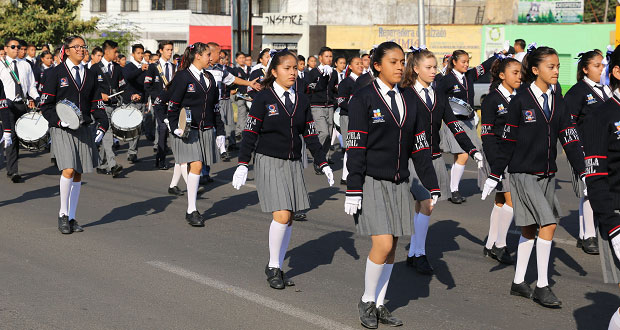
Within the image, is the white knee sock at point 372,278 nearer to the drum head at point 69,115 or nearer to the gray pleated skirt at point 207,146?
the drum head at point 69,115

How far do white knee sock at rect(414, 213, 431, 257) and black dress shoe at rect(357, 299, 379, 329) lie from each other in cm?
182

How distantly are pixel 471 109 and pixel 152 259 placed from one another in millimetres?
4415

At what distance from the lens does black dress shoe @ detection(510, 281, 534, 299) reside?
6.52 m

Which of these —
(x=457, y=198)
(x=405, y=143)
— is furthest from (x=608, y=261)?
(x=457, y=198)

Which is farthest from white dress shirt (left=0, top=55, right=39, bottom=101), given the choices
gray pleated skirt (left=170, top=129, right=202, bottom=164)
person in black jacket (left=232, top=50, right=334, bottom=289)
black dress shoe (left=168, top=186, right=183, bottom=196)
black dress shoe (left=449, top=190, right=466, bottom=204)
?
person in black jacket (left=232, top=50, right=334, bottom=289)

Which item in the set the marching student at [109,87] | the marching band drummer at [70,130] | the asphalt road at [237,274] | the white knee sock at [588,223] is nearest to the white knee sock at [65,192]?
the marching band drummer at [70,130]

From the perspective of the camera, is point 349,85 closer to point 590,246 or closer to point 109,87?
point 109,87

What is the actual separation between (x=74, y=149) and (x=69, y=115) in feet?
1.27

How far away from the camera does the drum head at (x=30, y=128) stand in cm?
1243

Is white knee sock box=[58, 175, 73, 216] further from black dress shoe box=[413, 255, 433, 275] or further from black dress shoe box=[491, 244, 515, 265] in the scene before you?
black dress shoe box=[491, 244, 515, 265]

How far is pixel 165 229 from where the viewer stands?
9.19 metres

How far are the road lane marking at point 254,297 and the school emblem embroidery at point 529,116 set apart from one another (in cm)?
221

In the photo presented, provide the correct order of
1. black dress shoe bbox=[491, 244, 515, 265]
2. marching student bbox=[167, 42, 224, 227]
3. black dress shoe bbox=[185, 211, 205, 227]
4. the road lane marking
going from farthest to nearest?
marching student bbox=[167, 42, 224, 227]
black dress shoe bbox=[185, 211, 205, 227]
black dress shoe bbox=[491, 244, 515, 265]
the road lane marking

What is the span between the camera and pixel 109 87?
14.3 metres
